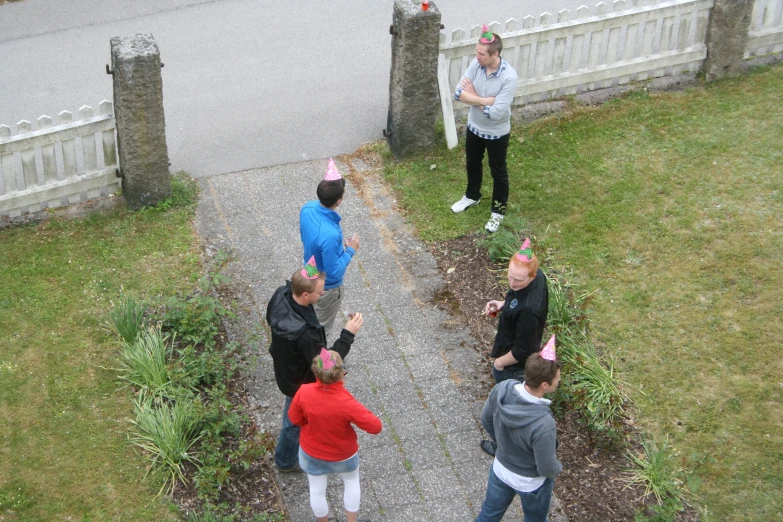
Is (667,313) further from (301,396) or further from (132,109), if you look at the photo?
(132,109)

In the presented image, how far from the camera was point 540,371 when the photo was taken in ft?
14.4

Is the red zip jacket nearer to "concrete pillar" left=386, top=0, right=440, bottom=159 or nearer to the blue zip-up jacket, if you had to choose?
the blue zip-up jacket

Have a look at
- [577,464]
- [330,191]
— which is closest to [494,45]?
[330,191]

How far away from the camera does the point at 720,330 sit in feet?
21.9

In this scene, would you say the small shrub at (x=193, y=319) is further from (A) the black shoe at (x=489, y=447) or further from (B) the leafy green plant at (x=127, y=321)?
(A) the black shoe at (x=489, y=447)

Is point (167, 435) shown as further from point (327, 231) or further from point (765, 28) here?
point (765, 28)

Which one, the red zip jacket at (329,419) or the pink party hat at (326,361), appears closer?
the pink party hat at (326,361)

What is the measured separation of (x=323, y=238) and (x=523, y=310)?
1391 mm

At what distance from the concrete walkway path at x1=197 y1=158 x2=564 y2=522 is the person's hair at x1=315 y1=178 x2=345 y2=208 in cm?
154

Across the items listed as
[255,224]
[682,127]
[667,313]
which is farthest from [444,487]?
[682,127]

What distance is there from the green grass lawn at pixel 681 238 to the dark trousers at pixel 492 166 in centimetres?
19

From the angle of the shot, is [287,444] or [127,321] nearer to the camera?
[287,444]

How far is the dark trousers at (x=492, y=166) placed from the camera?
7559mm

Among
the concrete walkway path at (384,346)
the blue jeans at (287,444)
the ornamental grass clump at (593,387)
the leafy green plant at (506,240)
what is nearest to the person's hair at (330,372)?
the blue jeans at (287,444)
